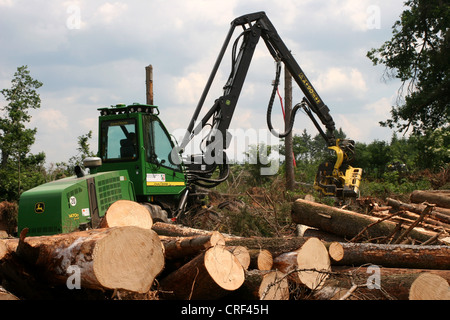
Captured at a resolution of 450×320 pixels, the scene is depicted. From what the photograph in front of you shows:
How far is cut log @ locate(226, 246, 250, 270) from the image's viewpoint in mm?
4323

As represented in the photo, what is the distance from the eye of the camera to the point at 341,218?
6652 millimetres

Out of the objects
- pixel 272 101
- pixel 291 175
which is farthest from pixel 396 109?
pixel 272 101

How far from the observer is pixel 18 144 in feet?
47.3

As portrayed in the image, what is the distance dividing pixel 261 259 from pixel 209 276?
32.0 inches

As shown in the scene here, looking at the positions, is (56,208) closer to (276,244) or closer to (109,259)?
(109,259)

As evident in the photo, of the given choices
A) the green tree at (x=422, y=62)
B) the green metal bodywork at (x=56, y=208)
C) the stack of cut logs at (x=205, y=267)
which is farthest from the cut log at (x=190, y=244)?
the green tree at (x=422, y=62)

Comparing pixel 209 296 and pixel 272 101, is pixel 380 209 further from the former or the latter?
pixel 209 296

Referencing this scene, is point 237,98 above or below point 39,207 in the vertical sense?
above

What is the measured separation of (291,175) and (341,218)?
33.9 ft

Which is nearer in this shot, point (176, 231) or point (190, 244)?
point (190, 244)

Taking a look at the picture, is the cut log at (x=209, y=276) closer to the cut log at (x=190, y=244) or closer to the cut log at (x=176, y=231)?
the cut log at (x=190, y=244)

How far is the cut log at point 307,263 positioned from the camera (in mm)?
4281

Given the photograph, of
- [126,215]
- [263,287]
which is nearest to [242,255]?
[263,287]

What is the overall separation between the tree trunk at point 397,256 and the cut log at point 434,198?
4.18 meters
